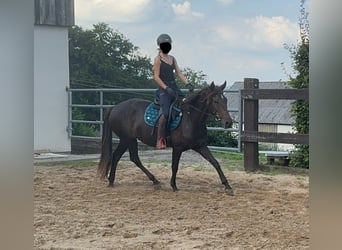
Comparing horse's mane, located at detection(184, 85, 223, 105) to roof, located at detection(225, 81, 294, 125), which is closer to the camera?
roof, located at detection(225, 81, 294, 125)

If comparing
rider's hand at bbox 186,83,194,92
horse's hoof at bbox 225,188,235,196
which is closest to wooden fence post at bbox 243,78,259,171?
horse's hoof at bbox 225,188,235,196

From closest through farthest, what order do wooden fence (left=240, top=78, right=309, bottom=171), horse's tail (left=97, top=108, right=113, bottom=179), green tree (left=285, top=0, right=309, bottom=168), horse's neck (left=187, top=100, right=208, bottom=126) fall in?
green tree (left=285, top=0, right=309, bottom=168) → wooden fence (left=240, top=78, right=309, bottom=171) → horse's neck (left=187, top=100, right=208, bottom=126) → horse's tail (left=97, top=108, right=113, bottom=179)

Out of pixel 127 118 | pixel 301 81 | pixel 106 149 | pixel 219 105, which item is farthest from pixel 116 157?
pixel 301 81

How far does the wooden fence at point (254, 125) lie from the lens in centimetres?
184

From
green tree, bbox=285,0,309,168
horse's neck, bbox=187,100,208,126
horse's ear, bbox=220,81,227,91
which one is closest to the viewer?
green tree, bbox=285,0,309,168

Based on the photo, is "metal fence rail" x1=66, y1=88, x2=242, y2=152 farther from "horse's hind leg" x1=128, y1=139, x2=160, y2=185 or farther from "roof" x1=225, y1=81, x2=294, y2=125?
"horse's hind leg" x1=128, y1=139, x2=160, y2=185

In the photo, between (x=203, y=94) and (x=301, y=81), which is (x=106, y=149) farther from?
(x=301, y=81)

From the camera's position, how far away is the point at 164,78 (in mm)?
2023

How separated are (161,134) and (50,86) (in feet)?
1.64

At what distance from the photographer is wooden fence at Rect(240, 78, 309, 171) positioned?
6.05 feet

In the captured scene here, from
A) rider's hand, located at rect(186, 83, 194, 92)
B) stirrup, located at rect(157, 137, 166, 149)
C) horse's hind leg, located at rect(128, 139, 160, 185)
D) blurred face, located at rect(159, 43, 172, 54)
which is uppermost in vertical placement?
blurred face, located at rect(159, 43, 172, 54)

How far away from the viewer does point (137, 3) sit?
198 centimetres

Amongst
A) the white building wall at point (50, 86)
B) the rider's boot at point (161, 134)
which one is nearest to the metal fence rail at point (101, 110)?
the white building wall at point (50, 86)
